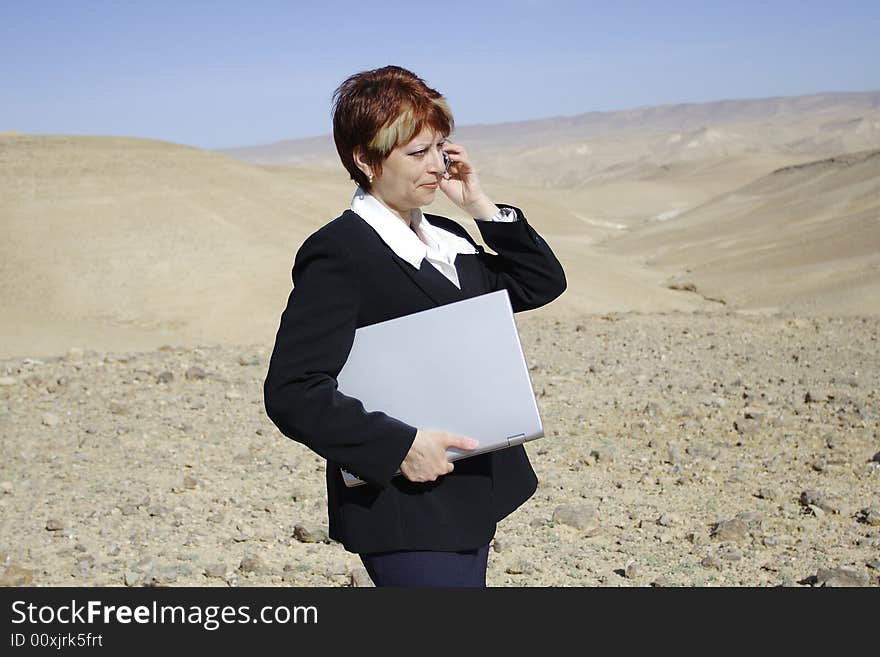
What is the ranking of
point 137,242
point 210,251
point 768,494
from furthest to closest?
point 137,242, point 210,251, point 768,494

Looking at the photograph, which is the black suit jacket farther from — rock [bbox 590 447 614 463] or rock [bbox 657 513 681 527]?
rock [bbox 590 447 614 463]

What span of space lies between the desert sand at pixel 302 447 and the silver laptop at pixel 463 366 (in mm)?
2740

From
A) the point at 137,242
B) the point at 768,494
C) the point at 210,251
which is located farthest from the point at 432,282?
the point at 137,242

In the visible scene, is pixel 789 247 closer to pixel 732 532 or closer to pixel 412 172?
pixel 732 532

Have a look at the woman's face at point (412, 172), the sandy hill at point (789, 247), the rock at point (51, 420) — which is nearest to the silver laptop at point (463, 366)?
the woman's face at point (412, 172)

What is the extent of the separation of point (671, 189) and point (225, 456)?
58932 mm

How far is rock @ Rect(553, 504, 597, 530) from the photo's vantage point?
5336mm

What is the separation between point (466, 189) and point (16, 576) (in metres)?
3.40

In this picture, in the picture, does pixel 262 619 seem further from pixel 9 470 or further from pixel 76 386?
pixel 76 386

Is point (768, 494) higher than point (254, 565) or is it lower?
higher

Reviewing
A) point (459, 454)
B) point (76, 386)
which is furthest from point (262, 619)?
point (76, 386)

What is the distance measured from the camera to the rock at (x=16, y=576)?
15.4 feet

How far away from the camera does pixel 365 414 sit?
84.0 inches

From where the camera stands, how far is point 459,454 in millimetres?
2172
